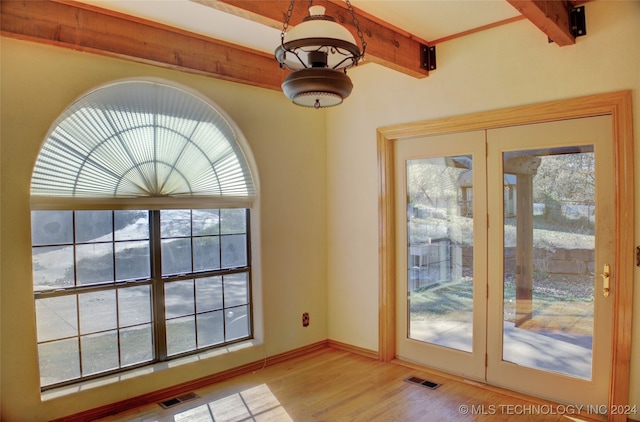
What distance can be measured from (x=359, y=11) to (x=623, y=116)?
1.89m

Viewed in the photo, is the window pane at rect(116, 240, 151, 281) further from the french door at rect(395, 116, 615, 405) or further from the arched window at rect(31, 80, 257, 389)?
the french door at rect(395, 116, 615, 405)

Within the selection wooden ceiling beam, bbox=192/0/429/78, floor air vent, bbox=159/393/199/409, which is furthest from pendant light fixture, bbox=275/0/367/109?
floor air vent, bbox=159/393/199/409

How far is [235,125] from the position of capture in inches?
152

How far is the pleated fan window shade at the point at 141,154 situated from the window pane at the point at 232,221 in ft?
0.37

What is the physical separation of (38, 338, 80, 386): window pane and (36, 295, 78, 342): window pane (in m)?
0.06

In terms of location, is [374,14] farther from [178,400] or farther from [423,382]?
[178,400]

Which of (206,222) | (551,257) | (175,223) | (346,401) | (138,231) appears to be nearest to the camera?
Result: (551,257)

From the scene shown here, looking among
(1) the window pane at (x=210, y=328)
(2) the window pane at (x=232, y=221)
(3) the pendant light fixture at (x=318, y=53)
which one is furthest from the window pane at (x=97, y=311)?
(3) the pendant light fixture at (x=318, y=53)

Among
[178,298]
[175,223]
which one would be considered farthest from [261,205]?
[178,298]

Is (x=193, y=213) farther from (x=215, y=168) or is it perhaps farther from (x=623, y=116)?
(x=623, y=116)

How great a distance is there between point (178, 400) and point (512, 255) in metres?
2.89

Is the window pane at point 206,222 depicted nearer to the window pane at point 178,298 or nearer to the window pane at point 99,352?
the window pane at point 178,298

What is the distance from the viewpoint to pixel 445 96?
3.67 meters

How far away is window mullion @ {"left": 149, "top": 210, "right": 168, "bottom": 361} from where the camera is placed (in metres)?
3.51
